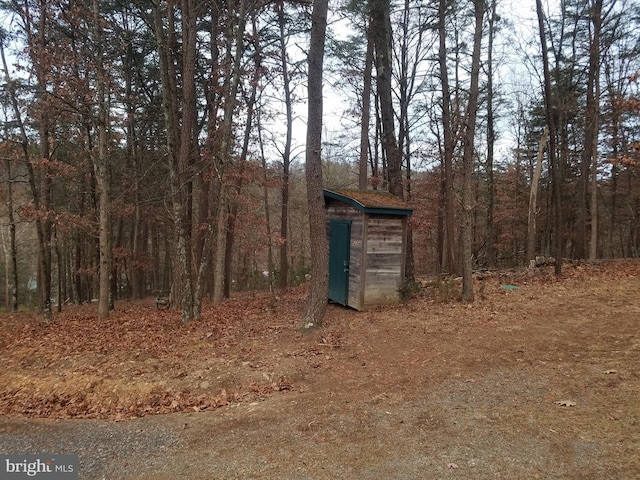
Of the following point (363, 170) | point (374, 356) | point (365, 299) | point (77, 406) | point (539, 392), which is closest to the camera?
point (539, 392)

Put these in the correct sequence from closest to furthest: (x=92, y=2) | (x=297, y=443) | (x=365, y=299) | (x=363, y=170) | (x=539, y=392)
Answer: (x=297, y=443)
(x=539, y=392)
(x=365, y=299)
(x=92, y=2)
(x=363, y=170)

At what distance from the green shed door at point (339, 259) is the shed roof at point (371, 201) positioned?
0.62m

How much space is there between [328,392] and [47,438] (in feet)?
10.0

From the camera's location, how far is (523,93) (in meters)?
19.3

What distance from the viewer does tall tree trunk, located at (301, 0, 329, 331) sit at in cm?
741

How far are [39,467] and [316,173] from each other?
5860 mm

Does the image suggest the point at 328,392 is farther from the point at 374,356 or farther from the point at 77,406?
the point at 77,406

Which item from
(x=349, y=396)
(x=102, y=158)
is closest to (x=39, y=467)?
(x=349, y=396)

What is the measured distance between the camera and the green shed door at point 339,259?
30.6 feet

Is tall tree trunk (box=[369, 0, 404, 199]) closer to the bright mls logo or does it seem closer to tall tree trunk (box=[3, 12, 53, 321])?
tall tree trunk (box=[3, 12, 53, 321])

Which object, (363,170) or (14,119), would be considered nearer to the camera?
(14,119)

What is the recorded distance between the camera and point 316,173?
7.55 meters

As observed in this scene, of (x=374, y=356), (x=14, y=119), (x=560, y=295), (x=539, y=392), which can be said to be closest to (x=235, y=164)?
(x=14, y=119)

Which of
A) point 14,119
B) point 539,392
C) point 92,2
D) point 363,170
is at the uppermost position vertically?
point 92,2
